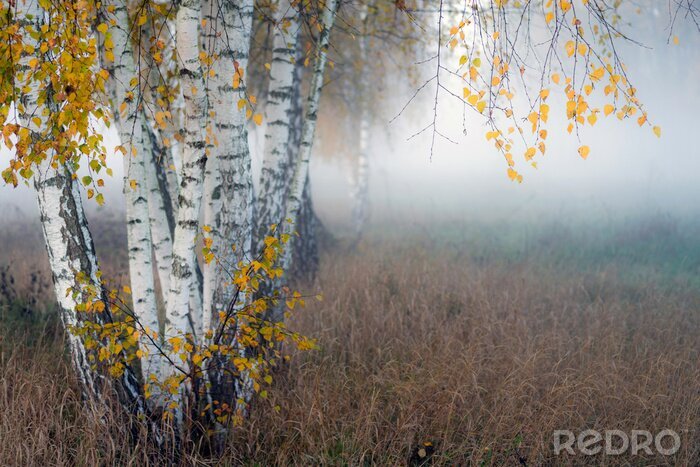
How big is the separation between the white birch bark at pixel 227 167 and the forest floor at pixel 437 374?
1.07 m

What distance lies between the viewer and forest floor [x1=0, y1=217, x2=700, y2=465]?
10.8 feet

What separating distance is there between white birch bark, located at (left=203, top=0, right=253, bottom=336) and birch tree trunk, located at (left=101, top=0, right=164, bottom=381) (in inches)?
17.2

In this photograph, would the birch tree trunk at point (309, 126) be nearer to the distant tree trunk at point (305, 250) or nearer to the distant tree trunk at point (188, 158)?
the distant tree trunk at point (188, 158)

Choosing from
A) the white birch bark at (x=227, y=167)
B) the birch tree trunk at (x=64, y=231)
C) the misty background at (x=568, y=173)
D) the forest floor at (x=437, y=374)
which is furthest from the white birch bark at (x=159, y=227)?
the misty background at (x=568, y=173)

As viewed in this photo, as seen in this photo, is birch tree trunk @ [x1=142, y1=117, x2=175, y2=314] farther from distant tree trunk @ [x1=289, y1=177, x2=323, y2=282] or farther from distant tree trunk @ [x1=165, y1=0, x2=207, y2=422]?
distant tree trunk @ [x1=289, y1=177, x2=323, y2=282]

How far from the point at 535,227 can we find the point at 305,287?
7.50m

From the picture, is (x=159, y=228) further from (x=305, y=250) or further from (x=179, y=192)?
(x=305, y=250)

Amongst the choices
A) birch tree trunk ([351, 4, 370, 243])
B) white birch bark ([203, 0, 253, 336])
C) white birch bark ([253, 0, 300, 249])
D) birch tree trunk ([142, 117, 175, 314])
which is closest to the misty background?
birch tree trunk ([351, 4, 370, 243])

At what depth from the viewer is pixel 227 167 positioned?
3.40 m

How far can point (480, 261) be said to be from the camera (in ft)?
28.1

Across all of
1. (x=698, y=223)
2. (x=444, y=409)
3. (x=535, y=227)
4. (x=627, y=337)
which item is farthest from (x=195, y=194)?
(x=698, y=223)

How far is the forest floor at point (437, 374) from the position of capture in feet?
10.8

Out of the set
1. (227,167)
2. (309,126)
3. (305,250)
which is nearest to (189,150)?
(227,167)

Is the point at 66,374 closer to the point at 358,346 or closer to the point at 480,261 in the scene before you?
the point at 358,346
